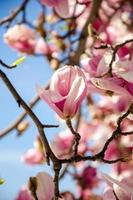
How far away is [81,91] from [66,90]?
0.10 ft

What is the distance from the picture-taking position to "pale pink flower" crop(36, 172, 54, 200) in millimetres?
1080

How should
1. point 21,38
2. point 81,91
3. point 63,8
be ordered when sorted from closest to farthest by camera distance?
point 81,91 → point 63,8 → point 21,38

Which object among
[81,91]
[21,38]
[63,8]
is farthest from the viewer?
[21,38]

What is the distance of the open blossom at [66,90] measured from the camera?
1.03 meters

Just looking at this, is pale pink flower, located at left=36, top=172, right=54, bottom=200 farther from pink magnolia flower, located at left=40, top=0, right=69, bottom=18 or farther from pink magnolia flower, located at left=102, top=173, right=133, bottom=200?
pink magnolia flower, located at left=40, top=0, right=69, bottom=18

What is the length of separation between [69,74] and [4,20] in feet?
2.42

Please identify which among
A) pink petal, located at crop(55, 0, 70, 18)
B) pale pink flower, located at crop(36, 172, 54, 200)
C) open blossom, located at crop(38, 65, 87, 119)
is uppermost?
open blossom, located at crop(38, 65, 87, 119)

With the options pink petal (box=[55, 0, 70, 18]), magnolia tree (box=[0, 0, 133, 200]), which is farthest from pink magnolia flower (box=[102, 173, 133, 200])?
pink petal (box=[55, 0, 70, 18])

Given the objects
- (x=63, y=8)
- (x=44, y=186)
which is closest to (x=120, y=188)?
(x=44, y=186)

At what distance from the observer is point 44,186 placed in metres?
1.08

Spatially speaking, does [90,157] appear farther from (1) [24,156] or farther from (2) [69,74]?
(1) [24,156]

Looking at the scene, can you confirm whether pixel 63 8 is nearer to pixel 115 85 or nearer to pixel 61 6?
pixel 61 6

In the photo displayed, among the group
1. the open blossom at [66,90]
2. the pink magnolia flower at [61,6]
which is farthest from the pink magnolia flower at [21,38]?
the open blossom at [66,90]

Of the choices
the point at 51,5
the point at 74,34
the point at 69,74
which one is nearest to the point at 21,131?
the point at 74,34
